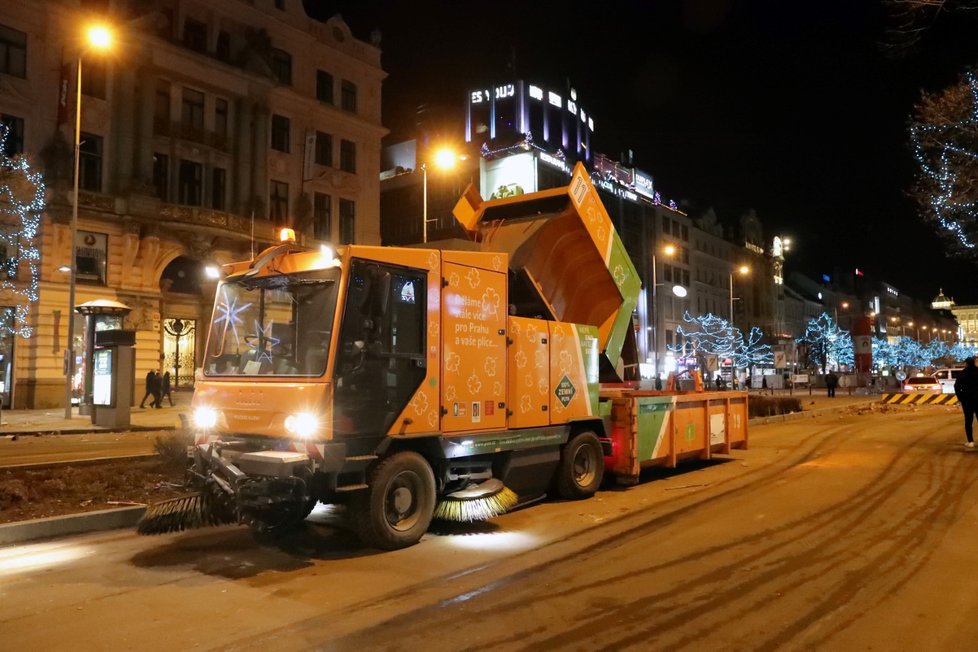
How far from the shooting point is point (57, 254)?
90.5 feet

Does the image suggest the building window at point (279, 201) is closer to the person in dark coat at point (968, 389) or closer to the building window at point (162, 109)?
the building window at point (162, 109)

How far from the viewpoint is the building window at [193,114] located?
31969 millimetres

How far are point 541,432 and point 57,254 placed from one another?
25.9 m

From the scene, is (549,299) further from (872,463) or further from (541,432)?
(872,463)

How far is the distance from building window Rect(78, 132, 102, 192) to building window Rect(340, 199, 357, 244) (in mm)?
12373

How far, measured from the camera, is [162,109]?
3131 cm

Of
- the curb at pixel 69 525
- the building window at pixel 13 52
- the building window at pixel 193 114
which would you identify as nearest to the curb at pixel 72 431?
the curb at pixel 69 525

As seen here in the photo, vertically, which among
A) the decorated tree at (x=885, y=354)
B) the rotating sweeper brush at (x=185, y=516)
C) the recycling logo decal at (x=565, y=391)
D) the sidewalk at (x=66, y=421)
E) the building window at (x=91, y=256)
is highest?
the building window at (x=91, y=256)

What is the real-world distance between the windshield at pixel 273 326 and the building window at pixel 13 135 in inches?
989

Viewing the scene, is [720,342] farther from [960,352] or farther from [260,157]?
[960,352]

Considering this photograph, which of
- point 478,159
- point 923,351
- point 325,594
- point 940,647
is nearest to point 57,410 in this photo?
point 325,594

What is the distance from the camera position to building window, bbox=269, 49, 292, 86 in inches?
1388

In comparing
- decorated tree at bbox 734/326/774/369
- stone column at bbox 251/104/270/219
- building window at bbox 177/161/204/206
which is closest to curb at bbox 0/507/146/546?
building window at bbox 177/161/204/206

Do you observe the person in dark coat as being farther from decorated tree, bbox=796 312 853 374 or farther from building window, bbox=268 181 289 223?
decorated tree, bbox=796 312 853 374
